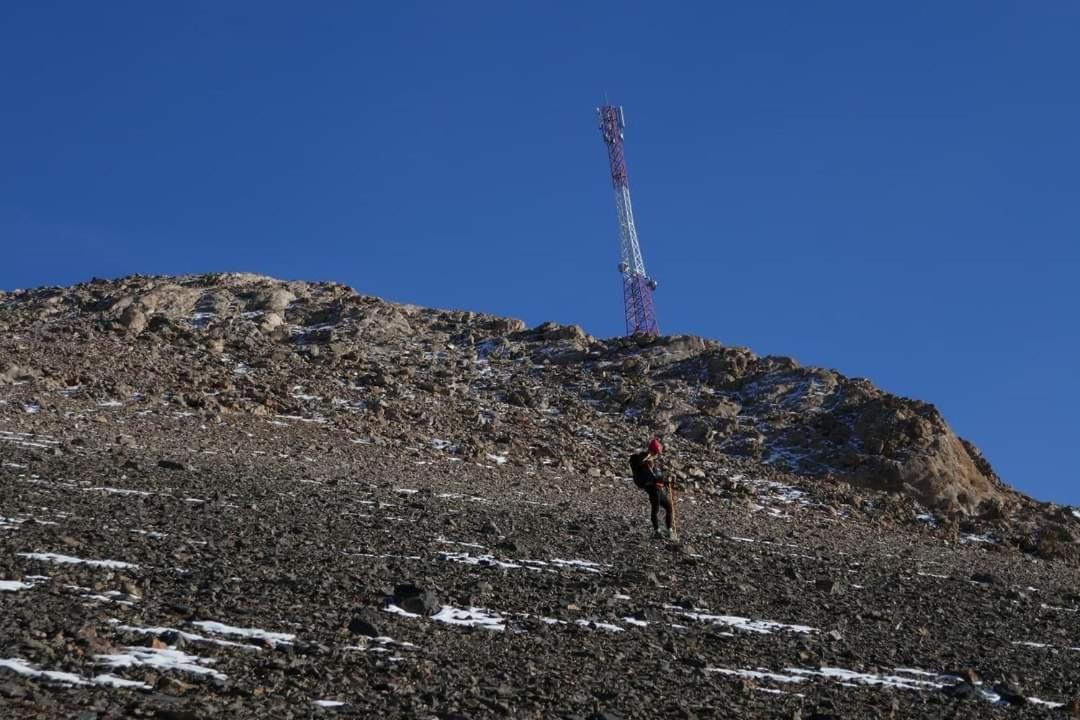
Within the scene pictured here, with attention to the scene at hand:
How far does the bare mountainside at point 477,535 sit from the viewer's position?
9.17m

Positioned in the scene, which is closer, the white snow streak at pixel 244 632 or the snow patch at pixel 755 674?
the white snow streak at pixel 244 632

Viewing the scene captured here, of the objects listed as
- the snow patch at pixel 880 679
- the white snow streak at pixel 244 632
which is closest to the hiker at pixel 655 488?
the snow patch at pixel 880 679

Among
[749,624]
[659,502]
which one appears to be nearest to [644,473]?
[659,502]

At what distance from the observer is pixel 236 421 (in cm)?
3036

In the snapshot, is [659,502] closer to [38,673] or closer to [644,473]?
[644,473]

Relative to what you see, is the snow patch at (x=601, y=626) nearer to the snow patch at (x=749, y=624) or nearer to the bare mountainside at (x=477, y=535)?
the bare mountainside at (x=477, y=535)

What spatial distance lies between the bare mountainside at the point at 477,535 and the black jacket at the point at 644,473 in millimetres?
954

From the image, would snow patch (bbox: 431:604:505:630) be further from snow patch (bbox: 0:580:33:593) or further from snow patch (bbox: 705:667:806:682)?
snow patch (bbox: 0:580:33:593)

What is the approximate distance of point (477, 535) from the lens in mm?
17375

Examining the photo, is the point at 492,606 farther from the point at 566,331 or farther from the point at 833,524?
the point at 566,331

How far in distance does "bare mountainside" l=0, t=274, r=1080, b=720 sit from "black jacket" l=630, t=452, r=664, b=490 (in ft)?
3.13

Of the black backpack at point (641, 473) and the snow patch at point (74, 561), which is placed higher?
the black backpack at point (641, 473)

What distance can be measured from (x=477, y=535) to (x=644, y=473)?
15.2 ft

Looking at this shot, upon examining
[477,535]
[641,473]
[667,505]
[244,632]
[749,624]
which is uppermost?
[641,473]
